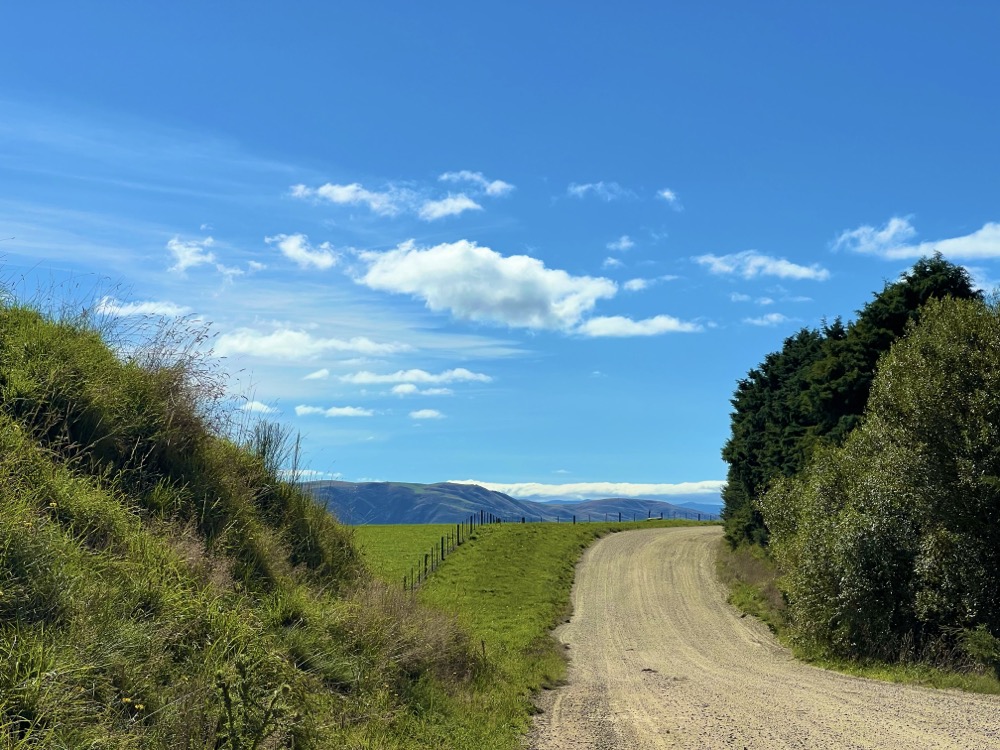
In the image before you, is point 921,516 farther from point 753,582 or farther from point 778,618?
point 753,582

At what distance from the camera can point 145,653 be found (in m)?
7.83

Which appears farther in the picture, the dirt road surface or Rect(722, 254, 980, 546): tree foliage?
Rect(722, 254, 980, 546): tree foliage

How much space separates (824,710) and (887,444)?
11.9m

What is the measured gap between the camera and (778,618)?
3634 cm

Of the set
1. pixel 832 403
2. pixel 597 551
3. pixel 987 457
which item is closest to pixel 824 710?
pixel 987 457

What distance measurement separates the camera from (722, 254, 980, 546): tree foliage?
111ft

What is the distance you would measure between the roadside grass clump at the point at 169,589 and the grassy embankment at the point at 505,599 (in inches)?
31.7

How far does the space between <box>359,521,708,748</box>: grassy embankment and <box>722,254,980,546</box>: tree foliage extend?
13.8 m

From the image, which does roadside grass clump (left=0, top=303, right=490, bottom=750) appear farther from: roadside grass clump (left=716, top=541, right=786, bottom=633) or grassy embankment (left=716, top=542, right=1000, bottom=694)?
roadside grass clump (left=716, top=541, right=786, bottom=633)

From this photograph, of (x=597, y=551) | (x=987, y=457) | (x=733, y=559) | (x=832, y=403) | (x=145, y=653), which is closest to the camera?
(x=145, y=653)

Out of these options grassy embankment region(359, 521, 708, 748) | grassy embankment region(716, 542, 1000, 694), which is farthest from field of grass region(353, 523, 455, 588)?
grassy embankment region(716, 542, 1000, 694)

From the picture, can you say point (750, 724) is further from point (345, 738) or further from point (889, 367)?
point (889, 367)

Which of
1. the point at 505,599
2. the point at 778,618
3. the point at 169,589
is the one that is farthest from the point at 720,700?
the point at 505,599

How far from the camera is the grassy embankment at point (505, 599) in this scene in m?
14.1
